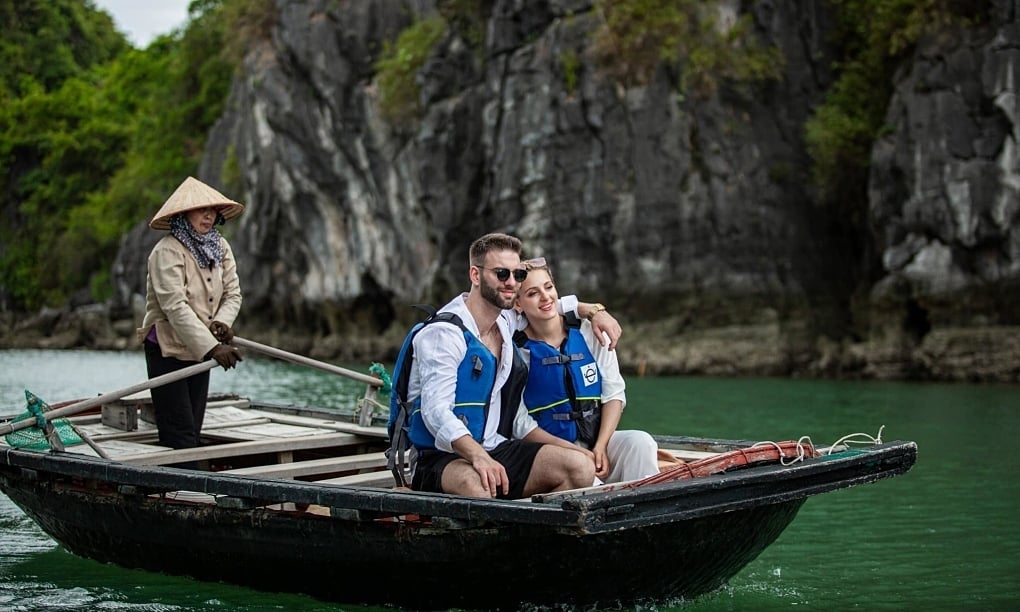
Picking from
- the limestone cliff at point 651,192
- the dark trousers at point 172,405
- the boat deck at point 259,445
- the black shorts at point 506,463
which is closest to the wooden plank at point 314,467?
the boat deck at point 259,445

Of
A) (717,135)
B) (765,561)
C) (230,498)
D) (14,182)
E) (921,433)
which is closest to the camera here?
(230,498)

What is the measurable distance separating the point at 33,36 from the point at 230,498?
62.7m

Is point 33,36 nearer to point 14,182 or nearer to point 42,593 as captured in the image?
point 14,182

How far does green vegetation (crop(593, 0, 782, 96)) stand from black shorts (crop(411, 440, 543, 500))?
23.9m

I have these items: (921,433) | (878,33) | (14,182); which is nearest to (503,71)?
(878,33)

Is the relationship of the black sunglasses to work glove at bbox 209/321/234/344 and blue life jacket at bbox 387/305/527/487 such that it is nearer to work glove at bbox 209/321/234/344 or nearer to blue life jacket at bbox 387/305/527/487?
blue life jacket at bbox 387/305/527/487

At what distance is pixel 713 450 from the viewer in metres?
7.52

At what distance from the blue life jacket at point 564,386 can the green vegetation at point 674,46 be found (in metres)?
23.5

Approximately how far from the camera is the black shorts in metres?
5.90

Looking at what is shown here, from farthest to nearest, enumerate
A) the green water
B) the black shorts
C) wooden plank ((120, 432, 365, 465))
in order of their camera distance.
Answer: wooden plank ((120, 432, 365, 465)) < the green water < the black shorts

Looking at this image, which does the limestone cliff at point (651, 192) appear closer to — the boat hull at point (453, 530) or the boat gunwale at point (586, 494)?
the boat gunwale at point (586, 494)

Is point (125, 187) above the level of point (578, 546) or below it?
above

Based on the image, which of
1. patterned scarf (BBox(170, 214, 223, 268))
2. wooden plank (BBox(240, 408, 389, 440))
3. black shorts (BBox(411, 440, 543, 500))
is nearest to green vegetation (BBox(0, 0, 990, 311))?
wooden plank (BBox(240, 408, 389, 440))

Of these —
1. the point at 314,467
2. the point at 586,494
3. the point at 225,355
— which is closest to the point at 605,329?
the point at 586,494
